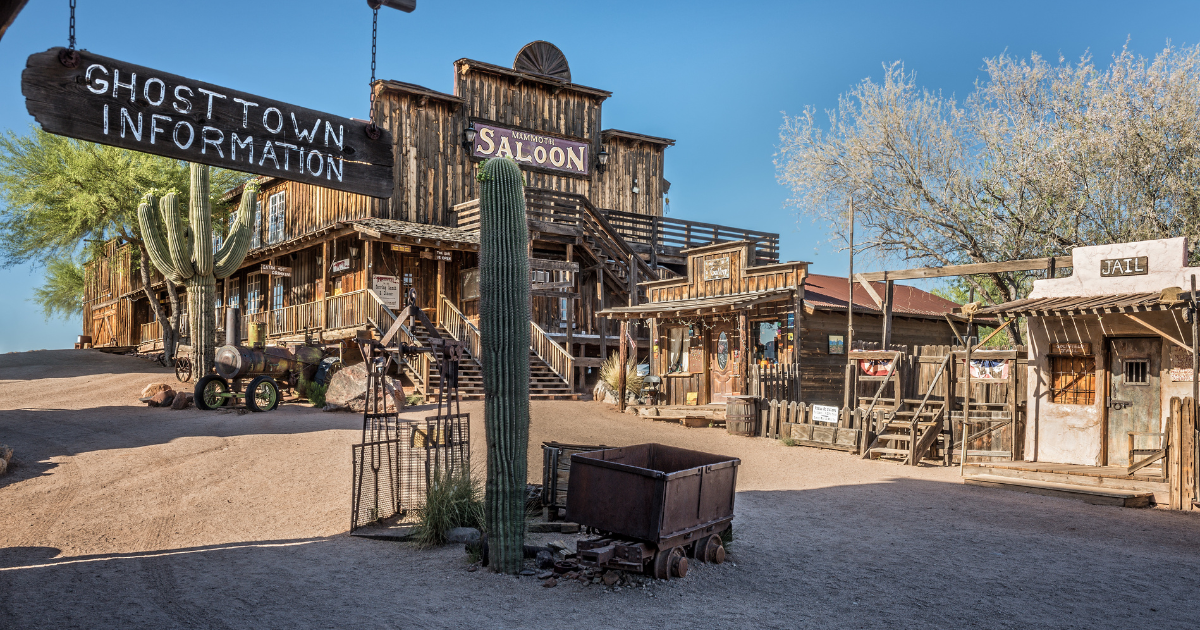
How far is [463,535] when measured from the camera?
305 inches

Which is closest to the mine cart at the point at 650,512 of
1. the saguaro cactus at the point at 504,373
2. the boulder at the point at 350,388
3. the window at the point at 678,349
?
the saguaro cactus at the point at 504,373

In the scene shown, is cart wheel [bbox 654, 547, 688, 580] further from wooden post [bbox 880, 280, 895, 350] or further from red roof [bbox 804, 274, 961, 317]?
red roof [bbox 804, 274, 961, 317]

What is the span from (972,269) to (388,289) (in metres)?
15.3

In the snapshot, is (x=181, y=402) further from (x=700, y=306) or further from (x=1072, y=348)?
(x=1072, y=348)

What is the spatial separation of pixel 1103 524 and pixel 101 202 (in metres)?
27.9

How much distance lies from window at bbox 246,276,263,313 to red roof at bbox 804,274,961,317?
19.6 m

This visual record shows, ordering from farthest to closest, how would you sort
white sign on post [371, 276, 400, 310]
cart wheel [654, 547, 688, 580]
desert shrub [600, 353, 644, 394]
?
white sign on post [371, 276, 400, 310] → desert shrub [600, 353, 644, 394] → cart wheel [654, 547, 688, 580]

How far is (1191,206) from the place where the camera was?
17875 mm

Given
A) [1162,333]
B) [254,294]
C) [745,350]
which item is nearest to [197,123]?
[1162,333]

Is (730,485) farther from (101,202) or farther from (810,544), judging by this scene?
(101,202)

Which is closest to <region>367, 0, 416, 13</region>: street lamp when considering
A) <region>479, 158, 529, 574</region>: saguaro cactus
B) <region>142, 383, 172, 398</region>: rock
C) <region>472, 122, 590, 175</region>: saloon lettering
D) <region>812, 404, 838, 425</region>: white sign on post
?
<region>479, 158, 529, 574</region>: saguaro cactus

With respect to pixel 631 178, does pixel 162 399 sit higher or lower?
lower

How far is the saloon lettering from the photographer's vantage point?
25812 mm

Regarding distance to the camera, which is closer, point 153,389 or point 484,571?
point 484,571
